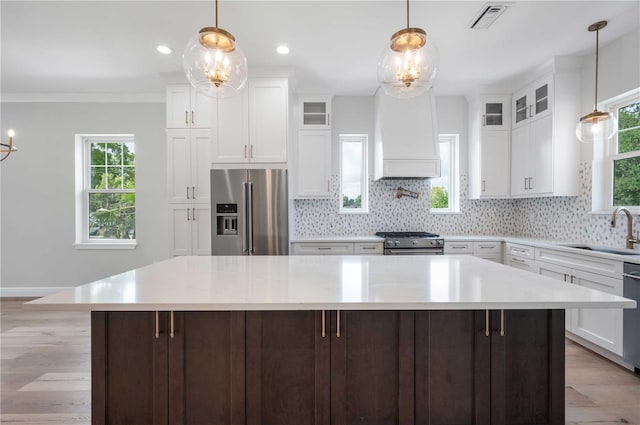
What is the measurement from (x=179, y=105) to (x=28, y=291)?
3586 mm

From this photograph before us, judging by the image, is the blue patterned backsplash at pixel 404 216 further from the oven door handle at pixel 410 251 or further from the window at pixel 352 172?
the oven door handle at pixel 410 251

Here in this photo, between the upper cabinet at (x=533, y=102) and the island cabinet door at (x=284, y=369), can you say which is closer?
the island cabinet door at (x=284, y=369)

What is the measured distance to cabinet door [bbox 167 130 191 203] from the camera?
3.64m

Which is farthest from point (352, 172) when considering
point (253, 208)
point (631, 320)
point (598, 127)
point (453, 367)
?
point (453, 367)

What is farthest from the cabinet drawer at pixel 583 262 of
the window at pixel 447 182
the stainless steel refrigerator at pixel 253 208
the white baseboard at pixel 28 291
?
the white baseboard at pixel 28 291

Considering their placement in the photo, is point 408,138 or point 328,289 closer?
point 328,289

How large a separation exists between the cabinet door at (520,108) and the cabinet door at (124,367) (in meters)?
4.32

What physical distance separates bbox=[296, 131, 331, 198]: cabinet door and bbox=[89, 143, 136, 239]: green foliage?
2.61 meters

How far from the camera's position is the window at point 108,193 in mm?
4543

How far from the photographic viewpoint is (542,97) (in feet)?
11.3

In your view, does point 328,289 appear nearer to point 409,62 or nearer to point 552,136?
point 409,62

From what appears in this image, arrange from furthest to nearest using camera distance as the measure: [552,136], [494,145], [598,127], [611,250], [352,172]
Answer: [352,172], [494,145], [552,136], [611,250], [598,127]

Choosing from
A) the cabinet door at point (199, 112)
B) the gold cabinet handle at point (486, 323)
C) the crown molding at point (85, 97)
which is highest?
the crown molding at point (85, 97)

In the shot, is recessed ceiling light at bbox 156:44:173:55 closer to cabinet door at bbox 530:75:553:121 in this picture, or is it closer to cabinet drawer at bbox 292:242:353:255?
cabinet drawer at bbox 292:242:353:255
